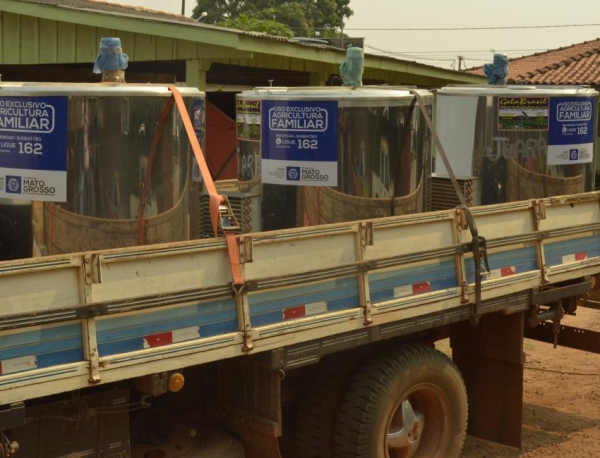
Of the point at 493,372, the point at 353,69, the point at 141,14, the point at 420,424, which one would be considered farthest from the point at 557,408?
the point at 141,14

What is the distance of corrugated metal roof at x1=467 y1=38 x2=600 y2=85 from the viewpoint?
77.0 ft

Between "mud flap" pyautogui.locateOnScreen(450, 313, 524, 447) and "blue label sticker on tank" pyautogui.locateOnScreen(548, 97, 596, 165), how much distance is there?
1.40 metres

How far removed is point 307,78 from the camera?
596 inches

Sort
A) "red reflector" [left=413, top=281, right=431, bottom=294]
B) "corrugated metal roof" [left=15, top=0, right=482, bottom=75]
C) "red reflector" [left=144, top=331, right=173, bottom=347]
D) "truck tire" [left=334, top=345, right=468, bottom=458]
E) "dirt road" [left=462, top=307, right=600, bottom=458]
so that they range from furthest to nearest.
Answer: "corrugated metal roof" [left=15, top=0, right=482, bottom=75] < "dirt road" [left=462, top=307, right=600, bottom=458] < "red reflector" [left=413, top=281, right=431, bottom=294] < "truck tire" [left=334, top=345, right=468, bottom=458] < "red reflector" [left=144, top=331, right=173, bottom=347]

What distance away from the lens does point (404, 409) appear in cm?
598

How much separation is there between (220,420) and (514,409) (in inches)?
93.4

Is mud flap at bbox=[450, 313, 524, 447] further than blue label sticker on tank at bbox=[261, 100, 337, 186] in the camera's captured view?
Yes

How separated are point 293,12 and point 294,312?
54.9 metres

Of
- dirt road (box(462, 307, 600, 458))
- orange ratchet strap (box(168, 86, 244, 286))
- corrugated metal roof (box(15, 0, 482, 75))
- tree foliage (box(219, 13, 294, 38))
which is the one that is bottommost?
dirt road (box(462, 307, 600, 458))

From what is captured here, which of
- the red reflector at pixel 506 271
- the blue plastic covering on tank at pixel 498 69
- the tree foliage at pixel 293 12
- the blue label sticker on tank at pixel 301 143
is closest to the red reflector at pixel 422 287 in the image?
the red reflector at pixel 506 271

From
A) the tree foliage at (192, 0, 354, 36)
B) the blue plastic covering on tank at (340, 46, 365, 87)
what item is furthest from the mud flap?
the tree foliage at (192, 0, 354, 36)

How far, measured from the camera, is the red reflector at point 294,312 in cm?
505

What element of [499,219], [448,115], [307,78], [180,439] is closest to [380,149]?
[499,219]

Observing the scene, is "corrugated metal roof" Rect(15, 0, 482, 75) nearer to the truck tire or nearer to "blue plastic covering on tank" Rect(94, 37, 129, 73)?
"blue plastic covering on tank" Rect(94, 37, 129, 73)
